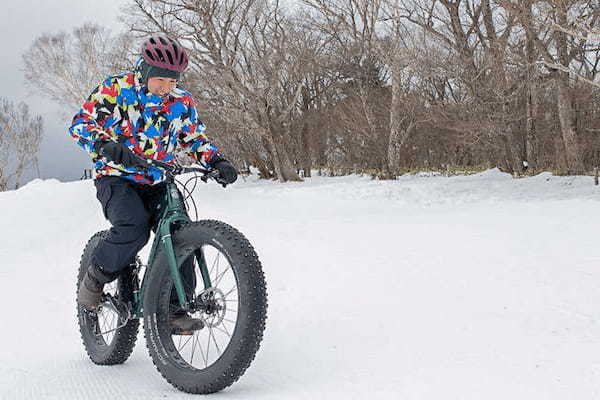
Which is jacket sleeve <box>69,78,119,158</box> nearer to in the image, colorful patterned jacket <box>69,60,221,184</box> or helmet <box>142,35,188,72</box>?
colorful patterned jacket <box>69,60,221,184</box>

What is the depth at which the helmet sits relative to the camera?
2.97 metres

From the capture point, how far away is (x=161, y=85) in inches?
121

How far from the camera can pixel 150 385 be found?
2.88 meters

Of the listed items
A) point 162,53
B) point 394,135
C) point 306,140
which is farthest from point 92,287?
point 306,140

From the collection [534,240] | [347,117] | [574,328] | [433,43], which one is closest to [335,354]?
[574,328]

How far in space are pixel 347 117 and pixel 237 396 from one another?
19.7 m

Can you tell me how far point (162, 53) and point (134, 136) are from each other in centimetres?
49

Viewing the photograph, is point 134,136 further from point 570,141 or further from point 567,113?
point 570,141

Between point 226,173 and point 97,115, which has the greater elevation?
point 97,115

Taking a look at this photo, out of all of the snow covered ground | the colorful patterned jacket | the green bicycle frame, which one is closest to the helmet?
the colorful patterned jacket

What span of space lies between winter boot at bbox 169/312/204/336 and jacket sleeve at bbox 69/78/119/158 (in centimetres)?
98

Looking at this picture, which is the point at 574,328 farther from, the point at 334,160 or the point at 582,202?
the point at 334,160

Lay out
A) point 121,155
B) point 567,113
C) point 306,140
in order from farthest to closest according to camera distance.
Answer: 1. point 306,140
2. point 567,113
3. point 121,155

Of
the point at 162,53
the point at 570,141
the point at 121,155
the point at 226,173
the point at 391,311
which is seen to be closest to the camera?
the point at 121,155
